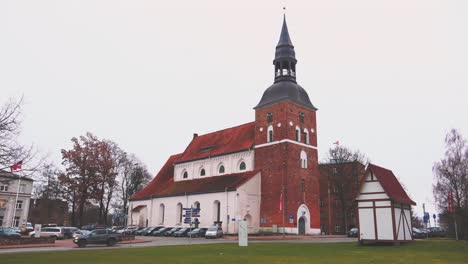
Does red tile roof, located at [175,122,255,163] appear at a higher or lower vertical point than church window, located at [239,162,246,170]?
higher

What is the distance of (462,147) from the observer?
1777 inches

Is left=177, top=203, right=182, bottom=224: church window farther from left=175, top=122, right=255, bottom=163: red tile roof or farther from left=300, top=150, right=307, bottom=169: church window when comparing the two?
left=300, top=150, right=307, bottom=169: church window

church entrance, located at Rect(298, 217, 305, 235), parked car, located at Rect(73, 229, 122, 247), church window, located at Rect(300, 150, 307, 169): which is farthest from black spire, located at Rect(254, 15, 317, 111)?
parked car, located at Rect(73, 229, 122, 247)

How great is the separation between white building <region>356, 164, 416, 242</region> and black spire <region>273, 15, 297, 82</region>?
23.9 m

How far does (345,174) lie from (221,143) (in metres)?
18.8

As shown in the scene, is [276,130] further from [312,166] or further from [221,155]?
[221,155]

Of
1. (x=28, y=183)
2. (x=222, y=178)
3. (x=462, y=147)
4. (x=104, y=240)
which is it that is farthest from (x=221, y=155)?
(x=28, y=183)

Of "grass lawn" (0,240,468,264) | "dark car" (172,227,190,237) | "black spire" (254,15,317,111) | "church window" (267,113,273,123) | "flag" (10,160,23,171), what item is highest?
"black spire" (254,15,317,111)

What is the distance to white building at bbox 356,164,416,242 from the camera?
28.6 meters

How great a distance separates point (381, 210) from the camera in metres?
29.1

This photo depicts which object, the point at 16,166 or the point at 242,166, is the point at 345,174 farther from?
the point at 16,166

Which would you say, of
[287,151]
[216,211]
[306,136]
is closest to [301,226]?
[287,151]

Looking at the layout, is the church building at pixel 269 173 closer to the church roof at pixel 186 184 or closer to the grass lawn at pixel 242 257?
the church roof at pixel 186 184

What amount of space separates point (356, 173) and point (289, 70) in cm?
1868
